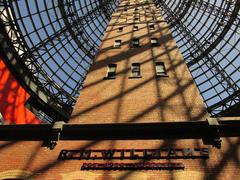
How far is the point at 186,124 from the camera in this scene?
12.0m

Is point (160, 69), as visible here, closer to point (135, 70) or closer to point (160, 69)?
point (160, 69)

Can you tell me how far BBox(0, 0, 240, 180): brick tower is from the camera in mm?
10383

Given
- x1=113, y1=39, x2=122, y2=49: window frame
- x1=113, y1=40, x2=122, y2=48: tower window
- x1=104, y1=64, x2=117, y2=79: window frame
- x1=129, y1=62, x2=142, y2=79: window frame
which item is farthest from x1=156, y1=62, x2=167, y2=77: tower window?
x1=113, y1=40, x2=122, y2=48: tower window

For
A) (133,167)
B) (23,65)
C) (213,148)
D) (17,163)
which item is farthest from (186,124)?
(23,65)

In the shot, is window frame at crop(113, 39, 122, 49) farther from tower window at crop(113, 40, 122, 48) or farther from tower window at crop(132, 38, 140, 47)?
tower window at crop(132, 38, 140, 47)

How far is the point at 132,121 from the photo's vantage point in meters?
13.4

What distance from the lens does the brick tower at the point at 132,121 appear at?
1038cm

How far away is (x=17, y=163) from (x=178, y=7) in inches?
1252

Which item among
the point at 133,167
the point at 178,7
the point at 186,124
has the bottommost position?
the point at 133,167

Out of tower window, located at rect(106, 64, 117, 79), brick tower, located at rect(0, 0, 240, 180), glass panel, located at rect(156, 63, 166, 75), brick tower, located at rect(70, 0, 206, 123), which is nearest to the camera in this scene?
brick tower, located at rect(0, 0, 240, 180)

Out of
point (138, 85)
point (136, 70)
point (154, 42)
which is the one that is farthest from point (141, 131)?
point (154, 42)

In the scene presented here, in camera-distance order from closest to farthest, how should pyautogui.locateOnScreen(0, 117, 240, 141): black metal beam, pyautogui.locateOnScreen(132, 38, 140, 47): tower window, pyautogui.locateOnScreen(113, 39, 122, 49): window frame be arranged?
pyautogui.locateOnScreen(0, 117, 240, 141): black metal beam, pyautogui.locateOnScreen(113, 39, 122, 49): window frame, pyautogui.locateOnScreen(132, 38, 140, 47): tower window

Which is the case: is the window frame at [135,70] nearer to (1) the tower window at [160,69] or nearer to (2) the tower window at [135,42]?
(1) the tower window at [160,69]

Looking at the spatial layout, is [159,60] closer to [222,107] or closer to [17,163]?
[17,163]
